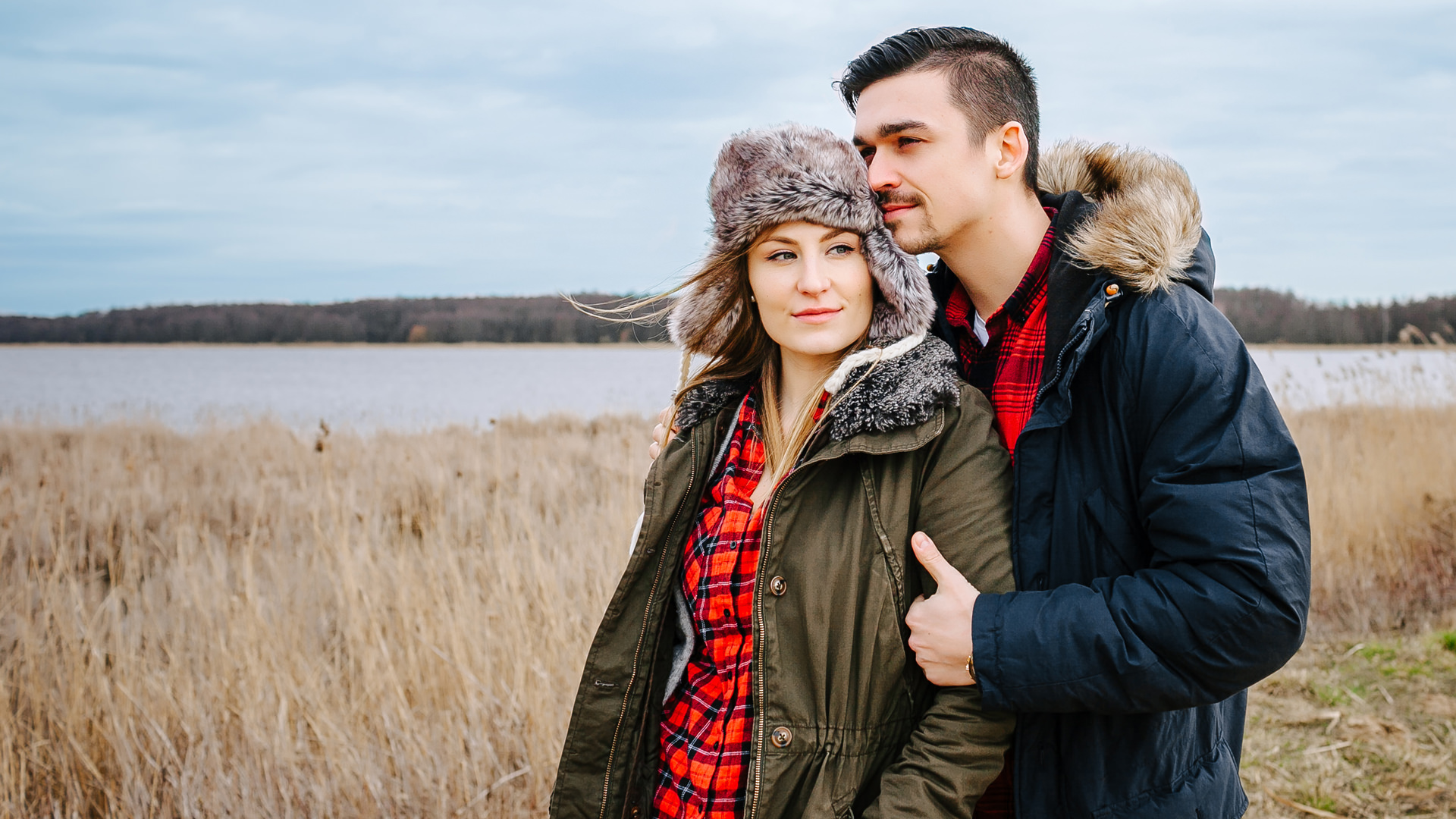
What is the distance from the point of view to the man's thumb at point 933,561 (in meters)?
1.73

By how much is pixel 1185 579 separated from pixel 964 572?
403 millimetres

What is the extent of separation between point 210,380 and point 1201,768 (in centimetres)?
2970

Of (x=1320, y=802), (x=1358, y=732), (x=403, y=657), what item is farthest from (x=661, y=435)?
(x=1358, y=732)

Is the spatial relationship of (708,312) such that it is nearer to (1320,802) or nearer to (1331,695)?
(1320,802)

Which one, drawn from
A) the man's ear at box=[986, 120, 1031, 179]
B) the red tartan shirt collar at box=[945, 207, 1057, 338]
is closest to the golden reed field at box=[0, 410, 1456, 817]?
the red tartan shirt collar at box=[945, 207, 1057, 338]

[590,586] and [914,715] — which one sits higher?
[914,715]

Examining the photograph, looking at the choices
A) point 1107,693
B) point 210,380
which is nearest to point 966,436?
point 1107,693

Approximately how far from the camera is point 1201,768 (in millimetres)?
1808

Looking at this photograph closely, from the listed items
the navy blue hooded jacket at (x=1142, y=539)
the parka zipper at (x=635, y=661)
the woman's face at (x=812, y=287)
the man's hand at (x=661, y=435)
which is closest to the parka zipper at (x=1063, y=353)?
the navy blue hooded jacket at (x=1142, y=539)

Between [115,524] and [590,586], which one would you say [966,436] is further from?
[115,524]

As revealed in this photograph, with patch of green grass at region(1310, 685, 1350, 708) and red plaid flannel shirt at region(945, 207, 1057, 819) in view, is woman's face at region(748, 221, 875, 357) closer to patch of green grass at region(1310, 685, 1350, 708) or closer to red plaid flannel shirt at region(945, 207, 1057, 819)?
red plaid flannel shirt at region(945, 207, 1057, 819)

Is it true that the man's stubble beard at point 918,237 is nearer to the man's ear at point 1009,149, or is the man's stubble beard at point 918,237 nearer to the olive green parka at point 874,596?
the man's ear at point 1009,149

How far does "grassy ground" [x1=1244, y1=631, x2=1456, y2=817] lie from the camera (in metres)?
3.44

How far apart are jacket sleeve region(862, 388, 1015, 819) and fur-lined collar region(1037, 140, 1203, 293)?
0.41 m
